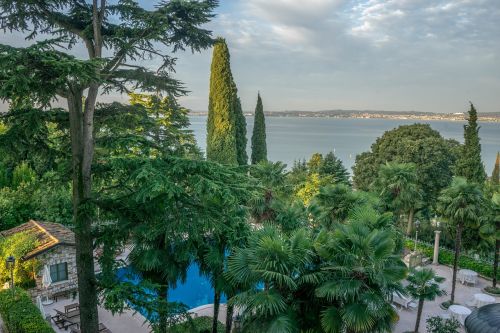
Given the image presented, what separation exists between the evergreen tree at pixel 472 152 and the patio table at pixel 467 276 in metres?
6.95

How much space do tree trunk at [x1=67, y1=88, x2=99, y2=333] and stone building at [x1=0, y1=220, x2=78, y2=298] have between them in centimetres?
611

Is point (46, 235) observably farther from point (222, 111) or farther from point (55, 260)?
point (222, 111)

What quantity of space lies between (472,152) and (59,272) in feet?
71.9

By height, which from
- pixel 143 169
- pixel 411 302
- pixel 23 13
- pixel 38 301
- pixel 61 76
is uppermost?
pixel 23 13

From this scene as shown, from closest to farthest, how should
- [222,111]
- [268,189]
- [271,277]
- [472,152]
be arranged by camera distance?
[271,277] < [268,189] < [472,152] < [222,111]

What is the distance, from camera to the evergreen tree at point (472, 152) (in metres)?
21.5

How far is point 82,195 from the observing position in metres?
7.73

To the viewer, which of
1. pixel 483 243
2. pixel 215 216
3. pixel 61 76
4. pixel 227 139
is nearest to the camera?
pixel 61 76

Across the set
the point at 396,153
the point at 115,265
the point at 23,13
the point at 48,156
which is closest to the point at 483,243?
the point at 396,153

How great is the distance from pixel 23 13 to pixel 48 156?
2951 mm

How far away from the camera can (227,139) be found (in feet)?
88.2

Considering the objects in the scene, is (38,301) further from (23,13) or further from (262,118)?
(262,118)

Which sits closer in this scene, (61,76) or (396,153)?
(61,76)

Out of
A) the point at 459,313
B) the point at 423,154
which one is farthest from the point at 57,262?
the point at 423,154
